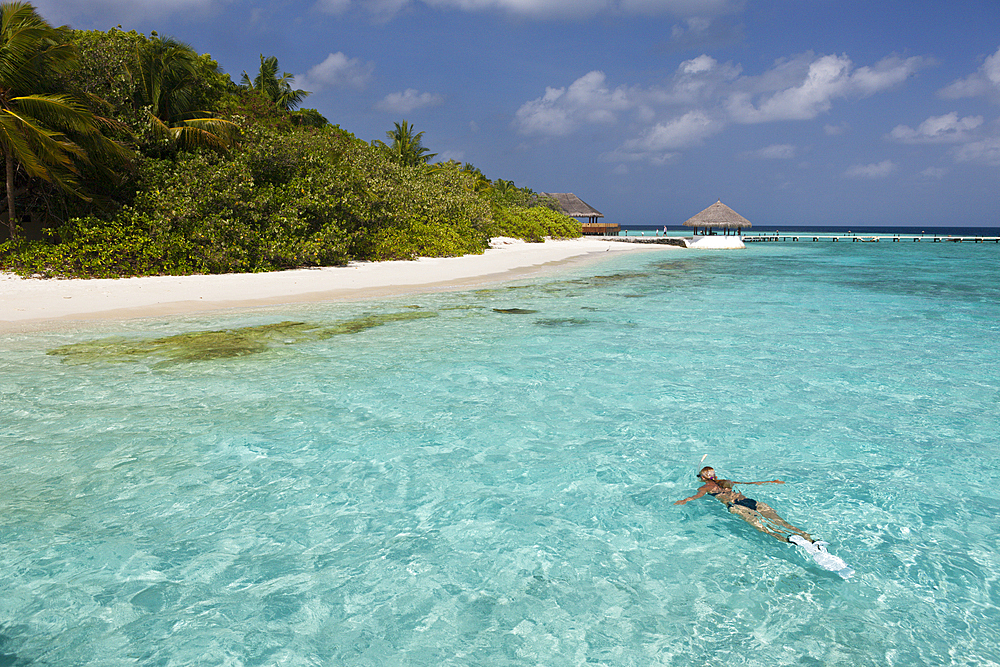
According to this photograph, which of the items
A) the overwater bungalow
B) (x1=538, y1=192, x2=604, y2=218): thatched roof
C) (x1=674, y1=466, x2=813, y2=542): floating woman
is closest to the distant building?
(x1=538, y1=192, x2=604, y2=218): thatched roof

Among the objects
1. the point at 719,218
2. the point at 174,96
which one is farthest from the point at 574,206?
the point at 174,96

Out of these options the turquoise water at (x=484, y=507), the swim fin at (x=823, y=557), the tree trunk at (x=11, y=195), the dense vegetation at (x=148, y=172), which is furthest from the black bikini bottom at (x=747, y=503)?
the tree trunk at (x=11, y=195)

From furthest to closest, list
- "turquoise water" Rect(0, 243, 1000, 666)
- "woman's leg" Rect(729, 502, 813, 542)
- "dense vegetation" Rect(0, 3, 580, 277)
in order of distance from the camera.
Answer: "dense vegetation" Rect(0, 3, 580, 277), "woman's leg" Rect(729, 502, 813, 542), "turquoise water" Rect(0, 243, 1000, 666)

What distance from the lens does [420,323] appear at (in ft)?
35.6

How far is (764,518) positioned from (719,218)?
52140mm

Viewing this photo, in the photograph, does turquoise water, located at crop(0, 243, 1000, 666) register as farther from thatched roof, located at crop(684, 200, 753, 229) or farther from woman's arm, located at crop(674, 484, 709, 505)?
thatched roof, located at crop(684, 200, 753, 229)

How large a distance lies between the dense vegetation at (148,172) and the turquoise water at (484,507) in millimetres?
7566

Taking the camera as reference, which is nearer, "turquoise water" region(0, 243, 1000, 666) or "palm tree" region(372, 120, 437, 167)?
"turquoise water" region(0, 243, 1000, 666)

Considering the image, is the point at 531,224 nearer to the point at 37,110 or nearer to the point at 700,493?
the point at 37,110

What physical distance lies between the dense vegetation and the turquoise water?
24.8 ft

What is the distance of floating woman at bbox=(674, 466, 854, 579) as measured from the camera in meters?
3.22

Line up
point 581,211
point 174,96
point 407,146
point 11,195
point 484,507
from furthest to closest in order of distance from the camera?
1. point 581,211
2. point 407,146
3. point 174,96
4. point 11,195
5. point 484,507

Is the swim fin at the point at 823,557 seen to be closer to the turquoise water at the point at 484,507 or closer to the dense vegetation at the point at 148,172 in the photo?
the turquoise water at the point at 484,507

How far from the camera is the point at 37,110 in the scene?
519 inches
